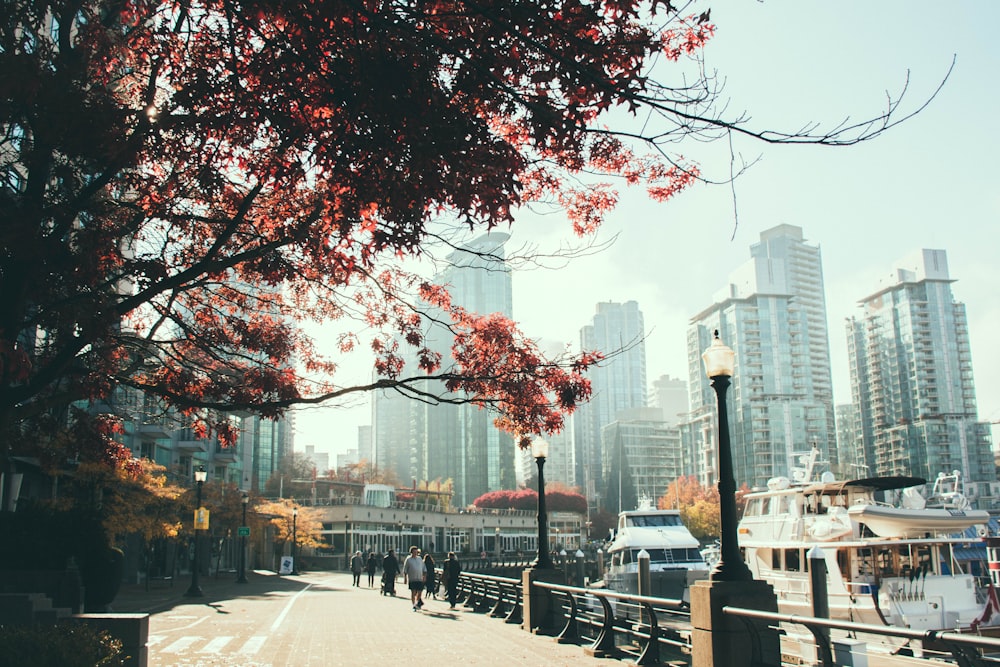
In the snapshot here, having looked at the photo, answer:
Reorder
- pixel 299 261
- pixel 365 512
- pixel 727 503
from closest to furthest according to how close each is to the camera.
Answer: pixel 727 503, pixel 299 261, pixel 365 512

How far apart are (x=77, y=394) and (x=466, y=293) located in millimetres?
170985

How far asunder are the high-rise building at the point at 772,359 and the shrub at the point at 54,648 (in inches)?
6131

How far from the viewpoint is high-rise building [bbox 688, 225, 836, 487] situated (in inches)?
6344

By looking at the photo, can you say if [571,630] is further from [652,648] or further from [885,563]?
[885,563]

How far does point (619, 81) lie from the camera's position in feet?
20.0

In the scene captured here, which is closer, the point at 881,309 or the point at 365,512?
the point at 365,512

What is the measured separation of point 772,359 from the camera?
170 metres

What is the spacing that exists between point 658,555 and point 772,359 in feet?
453

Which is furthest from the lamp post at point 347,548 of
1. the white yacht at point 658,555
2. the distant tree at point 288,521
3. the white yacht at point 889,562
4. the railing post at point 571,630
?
the railing post at point 571,630

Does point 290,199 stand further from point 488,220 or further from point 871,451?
point 871,451

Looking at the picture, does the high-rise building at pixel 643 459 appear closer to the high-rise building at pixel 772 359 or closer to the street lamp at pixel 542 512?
the high-rise building at pixel 772 359

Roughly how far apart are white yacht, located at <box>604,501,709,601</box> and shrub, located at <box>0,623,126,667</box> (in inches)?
1194

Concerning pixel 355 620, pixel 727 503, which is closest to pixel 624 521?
pixel 355 620

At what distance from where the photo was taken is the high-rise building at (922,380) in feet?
529
